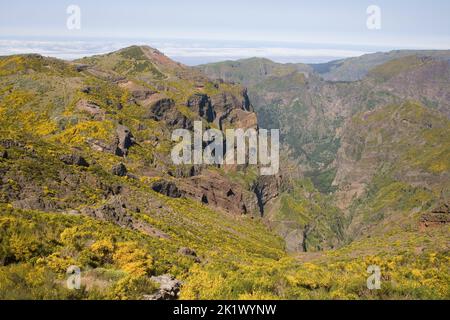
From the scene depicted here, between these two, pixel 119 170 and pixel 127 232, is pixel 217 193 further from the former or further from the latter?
pixel 127 232

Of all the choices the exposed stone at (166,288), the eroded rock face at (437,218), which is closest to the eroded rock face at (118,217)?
the exposed stone at (166,288)

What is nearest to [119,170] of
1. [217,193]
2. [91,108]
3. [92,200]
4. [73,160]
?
[73,160]

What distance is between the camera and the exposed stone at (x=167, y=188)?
88.9 m

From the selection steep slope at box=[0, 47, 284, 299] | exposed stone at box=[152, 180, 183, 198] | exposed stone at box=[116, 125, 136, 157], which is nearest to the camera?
steep slope at box=[0, 47, 284, 299]

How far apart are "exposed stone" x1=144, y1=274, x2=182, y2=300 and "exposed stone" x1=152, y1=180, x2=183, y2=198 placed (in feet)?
211

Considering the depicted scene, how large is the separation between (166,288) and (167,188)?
70.8 meters

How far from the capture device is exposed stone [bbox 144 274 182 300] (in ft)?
65.6

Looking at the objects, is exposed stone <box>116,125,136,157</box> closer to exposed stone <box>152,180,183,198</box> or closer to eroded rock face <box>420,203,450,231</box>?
exposed stone <box>152,180,183,198</box>

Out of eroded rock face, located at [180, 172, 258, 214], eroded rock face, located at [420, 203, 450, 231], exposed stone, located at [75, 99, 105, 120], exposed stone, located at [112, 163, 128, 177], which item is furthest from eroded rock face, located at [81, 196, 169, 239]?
exposed stone, located at [75, 99, 105, 120]

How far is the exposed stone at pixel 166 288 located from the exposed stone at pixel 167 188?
6436 centimetres

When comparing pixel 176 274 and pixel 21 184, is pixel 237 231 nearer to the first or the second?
pixel 21 184

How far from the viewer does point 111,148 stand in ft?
333
